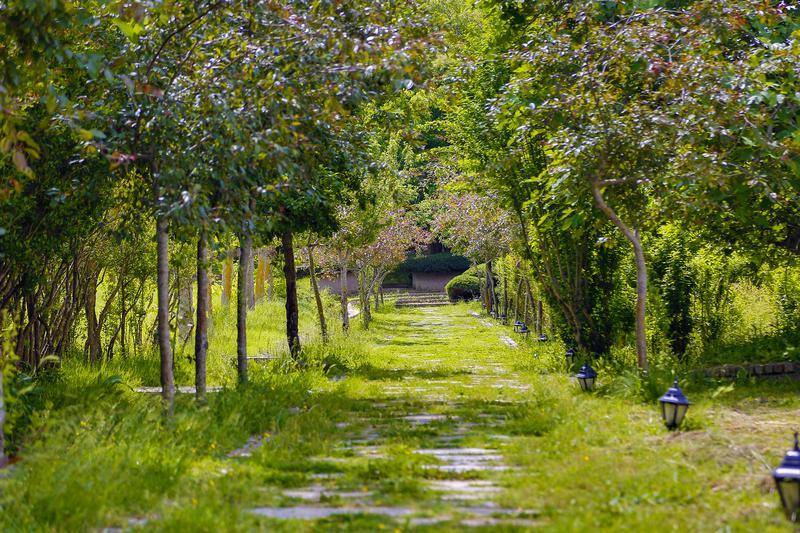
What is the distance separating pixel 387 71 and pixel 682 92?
13.4 ft

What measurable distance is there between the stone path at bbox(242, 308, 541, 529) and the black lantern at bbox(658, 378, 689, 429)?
57.6 inches

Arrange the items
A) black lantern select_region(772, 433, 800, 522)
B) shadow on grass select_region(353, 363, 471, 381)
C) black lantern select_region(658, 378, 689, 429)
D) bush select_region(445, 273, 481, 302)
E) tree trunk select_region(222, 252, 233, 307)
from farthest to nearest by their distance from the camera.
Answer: bush select_region(445, 273, 481, 302) < tree trunk select_region(222, 252, 233, 307) < shadow on grass select_region(353, 363, 471, 381) < black lantern select_region(658, 378, 689, 429) < black lantern select_region(772, 433, 800, 522)

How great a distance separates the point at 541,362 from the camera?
14.9m

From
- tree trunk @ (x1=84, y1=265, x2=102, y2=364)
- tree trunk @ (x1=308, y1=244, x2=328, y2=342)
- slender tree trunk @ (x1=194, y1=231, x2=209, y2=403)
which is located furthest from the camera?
tree trunk @ (x1=308, y1=244, x2=328, y2=342)

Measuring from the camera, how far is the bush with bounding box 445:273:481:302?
150ft

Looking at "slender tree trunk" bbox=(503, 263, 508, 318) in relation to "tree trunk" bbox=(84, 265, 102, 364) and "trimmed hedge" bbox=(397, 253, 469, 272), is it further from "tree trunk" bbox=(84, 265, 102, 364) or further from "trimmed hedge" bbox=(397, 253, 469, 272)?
"trimmed hedge" bbox=(397, 253, 469, 272)

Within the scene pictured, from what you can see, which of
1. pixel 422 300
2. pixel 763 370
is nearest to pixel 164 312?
pixel 763 370

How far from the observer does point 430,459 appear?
6.86 m

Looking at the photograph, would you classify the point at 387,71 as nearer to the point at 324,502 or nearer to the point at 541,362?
the point at 324,502

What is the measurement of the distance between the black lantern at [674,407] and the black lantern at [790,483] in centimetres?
261

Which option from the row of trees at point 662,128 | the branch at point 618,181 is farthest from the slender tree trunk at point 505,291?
the branch at point 618,181

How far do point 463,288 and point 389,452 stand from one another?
3948 centimetres

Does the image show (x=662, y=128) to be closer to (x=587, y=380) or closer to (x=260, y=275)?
(x=587, y=380)

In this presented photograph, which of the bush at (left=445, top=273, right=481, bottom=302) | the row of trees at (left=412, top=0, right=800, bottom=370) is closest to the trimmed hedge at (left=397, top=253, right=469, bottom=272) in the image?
the bush at (left=445, top=273, right=481, bottom=302)
